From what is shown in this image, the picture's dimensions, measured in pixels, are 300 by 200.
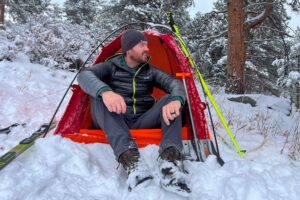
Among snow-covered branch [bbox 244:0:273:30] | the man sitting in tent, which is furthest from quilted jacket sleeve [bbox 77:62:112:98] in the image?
snow-covered branch [bbox 244:0:273:30]

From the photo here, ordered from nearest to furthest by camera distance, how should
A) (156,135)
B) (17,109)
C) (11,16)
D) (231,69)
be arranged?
(156,135)
(17,109)
(231,69)
(11,16)

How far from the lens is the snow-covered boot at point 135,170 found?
1.48m

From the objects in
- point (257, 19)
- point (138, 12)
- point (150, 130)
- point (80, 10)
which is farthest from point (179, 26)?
point (80, 10)

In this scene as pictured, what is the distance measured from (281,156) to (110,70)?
211 centimetres

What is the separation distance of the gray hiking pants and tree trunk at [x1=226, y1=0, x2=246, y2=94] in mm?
4457

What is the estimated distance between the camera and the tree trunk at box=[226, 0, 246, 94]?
5.74 m

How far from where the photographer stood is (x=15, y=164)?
1.50 m

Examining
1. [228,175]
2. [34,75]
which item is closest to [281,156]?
[228,175]

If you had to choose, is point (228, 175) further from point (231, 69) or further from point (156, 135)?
point (231, 69)

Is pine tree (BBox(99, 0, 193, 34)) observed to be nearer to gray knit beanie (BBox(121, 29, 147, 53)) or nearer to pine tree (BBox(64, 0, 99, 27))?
pine tree (BBox(64, 0, 99, 27))

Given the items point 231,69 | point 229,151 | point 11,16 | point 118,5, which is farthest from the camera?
point 11,16

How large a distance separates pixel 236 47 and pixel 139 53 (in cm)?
448

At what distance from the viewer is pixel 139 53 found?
228 centimetres

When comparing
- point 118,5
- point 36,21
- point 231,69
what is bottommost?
point 231,69
